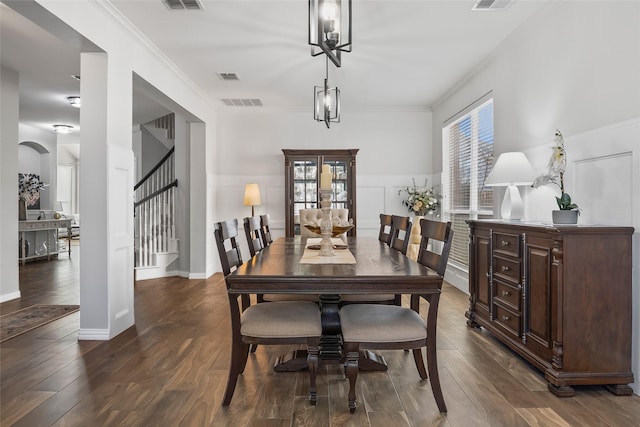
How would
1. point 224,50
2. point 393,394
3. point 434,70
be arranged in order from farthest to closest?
point 434,70, point 224,50, point 393,394

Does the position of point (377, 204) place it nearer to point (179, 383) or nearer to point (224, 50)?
point (224, 50)

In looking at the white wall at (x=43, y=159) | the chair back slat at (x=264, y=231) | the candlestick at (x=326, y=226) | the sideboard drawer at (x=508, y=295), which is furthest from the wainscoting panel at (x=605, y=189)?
the white wall at (x=43, y=159)

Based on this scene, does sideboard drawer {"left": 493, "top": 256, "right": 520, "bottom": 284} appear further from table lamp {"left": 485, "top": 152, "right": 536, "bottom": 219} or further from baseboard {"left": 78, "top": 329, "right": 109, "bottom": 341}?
baseboard {"left": 78, "top": 329, "right": 109, "bottom": 341}

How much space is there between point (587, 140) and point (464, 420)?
76.8 inches

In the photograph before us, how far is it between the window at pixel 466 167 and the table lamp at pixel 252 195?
2778 millimetres

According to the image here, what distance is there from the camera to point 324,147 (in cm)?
621

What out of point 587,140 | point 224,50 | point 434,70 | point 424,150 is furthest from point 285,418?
point 424,150

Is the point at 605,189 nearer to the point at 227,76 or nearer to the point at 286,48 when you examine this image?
the point at 286,48

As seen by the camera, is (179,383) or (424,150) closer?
(179,383)

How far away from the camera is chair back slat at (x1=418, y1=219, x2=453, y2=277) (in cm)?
193

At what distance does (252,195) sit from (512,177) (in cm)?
380

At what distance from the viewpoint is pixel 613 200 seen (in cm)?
234

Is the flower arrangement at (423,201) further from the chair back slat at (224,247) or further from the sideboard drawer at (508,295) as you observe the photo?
the chair back slat at (224,247)

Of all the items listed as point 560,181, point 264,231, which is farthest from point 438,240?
point 264,231
